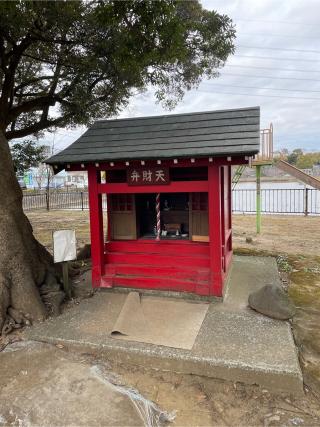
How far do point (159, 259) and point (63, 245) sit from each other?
1.96m

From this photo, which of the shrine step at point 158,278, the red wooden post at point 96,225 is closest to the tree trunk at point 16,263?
the red wooden post at point 96,225

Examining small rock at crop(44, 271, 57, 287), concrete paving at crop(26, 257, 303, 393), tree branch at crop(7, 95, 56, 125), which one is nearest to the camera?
concrete paving at crop(26, 257, 303, 393)

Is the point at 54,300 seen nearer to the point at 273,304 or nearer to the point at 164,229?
the point at 164,229

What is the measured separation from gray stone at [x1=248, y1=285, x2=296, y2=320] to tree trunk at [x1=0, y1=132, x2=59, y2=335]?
12.4 feet

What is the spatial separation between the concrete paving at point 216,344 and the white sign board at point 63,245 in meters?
0.99

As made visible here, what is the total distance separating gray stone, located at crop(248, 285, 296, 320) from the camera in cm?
530

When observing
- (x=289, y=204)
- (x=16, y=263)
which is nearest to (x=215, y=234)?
(x=16, y=263)

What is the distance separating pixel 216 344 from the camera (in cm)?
461

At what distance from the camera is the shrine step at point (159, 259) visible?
6488 millimetres

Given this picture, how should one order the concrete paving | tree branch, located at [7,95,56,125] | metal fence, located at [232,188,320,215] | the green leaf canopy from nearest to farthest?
the concrete paving → the green leaf canopy → tree branch, located at [7,95,56,125] → metal fence, located at [232,188,320,215]

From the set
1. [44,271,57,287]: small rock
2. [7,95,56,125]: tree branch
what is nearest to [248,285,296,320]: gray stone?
[44,271,57,287]: small rock

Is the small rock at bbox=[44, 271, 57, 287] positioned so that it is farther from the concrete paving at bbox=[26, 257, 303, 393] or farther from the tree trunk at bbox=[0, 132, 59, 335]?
the concrete paving at bbox=[26, 257, 303, 393]

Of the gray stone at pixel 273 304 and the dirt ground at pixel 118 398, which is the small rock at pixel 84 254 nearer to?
the dirt ground at pixel 118 398

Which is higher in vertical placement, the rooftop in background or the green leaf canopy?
the green leaf canopy
